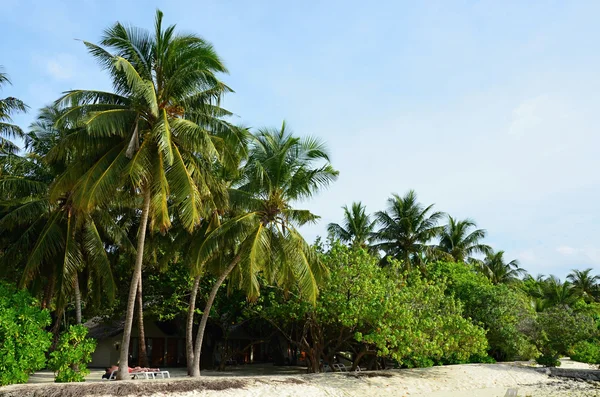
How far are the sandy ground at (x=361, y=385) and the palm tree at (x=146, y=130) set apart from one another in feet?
7.52

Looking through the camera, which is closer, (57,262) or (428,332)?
(57,262)

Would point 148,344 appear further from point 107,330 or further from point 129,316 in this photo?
point 129,316

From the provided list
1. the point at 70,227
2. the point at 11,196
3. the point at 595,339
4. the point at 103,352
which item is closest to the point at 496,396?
the point at 595,339

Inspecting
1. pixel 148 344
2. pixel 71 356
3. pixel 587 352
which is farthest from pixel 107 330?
pixel 587 352

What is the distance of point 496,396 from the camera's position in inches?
695

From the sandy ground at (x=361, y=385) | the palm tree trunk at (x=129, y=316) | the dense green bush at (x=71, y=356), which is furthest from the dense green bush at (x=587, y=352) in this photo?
the dense green bush at (x=71, y=356)

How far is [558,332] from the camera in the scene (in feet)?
80.0

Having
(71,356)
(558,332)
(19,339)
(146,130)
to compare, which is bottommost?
(71,356)

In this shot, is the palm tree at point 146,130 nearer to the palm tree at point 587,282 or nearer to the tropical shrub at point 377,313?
the tropical shrub at point 377,313

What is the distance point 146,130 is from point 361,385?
10.2m

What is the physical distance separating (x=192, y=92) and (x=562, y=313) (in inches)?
776

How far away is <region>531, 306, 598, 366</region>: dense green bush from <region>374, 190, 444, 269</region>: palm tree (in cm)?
866

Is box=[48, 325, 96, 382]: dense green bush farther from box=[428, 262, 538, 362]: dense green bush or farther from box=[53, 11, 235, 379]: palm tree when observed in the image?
box=[428, 262, 538, 362]: dense green bush

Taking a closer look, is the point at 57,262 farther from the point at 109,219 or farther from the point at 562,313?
the point at 562,313
